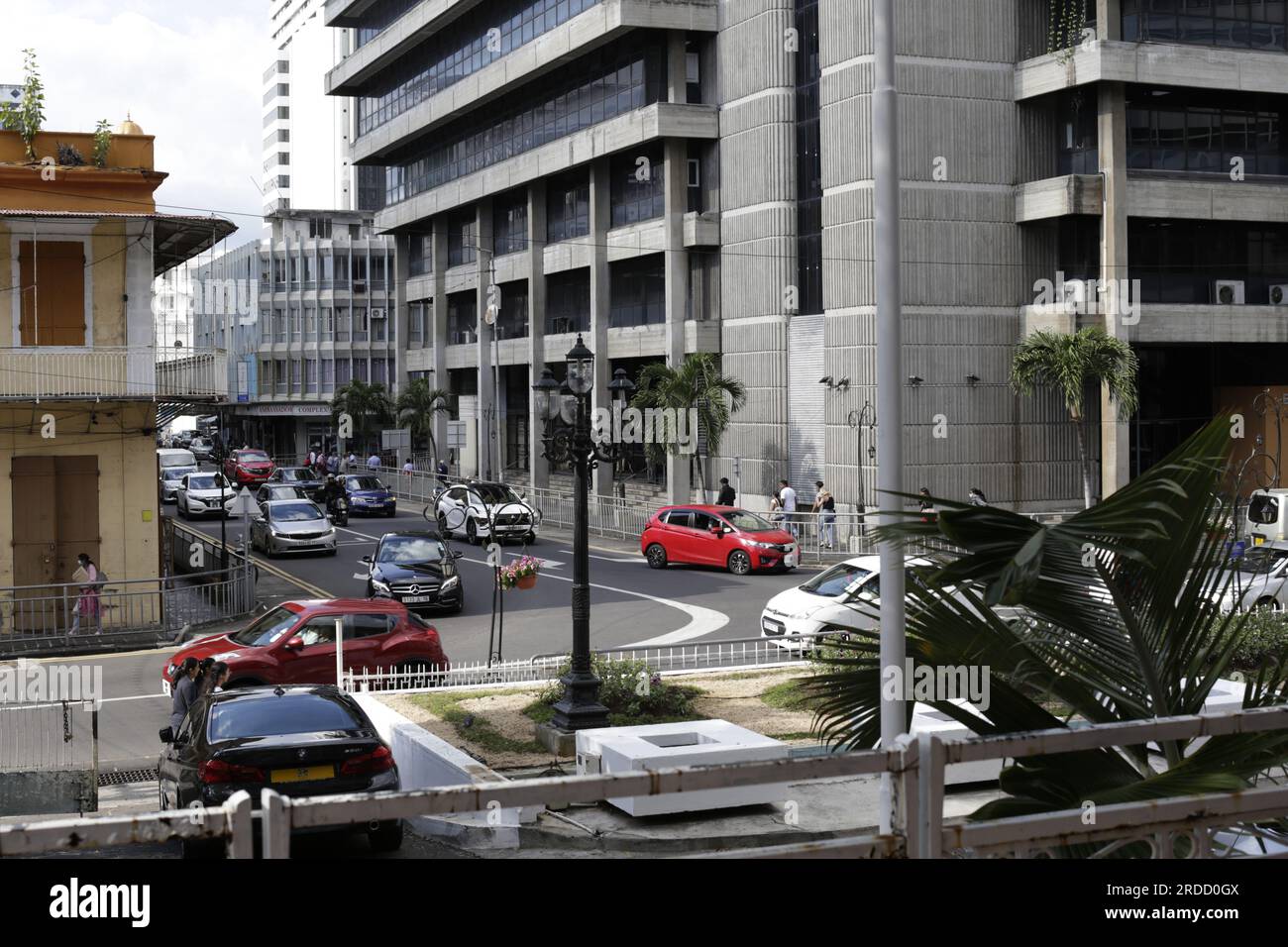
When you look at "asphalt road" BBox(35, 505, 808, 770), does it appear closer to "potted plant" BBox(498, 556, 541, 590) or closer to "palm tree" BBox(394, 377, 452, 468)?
"potted plant" BBox(498, 556, 541, 590)

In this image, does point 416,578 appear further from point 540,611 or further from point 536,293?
point 536,293

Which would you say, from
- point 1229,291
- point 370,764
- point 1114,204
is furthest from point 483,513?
point 370,764

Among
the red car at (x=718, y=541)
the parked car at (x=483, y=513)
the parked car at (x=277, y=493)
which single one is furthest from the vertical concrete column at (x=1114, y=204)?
the parked car at (x=277, y=493)

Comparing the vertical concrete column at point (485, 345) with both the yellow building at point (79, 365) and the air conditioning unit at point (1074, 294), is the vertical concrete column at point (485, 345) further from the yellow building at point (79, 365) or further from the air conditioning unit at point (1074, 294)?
the yellow building at point (79, 365)

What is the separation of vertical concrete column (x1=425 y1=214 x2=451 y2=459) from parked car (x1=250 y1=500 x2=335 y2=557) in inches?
1127

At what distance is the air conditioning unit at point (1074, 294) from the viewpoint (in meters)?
39.0

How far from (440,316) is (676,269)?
23789mm

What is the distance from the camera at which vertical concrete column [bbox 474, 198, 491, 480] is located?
62344mm

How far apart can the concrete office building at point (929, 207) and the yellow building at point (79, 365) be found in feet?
62.3

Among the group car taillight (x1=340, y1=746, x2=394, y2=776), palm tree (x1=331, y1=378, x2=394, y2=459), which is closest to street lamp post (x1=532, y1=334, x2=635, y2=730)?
car taillight (x1=340, y1=746, x2=394, y2=776)
